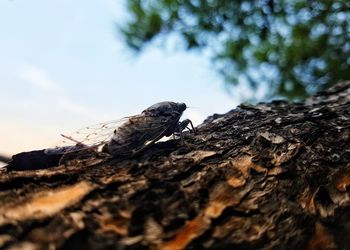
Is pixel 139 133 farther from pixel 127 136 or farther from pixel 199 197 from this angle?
pixel 199 197

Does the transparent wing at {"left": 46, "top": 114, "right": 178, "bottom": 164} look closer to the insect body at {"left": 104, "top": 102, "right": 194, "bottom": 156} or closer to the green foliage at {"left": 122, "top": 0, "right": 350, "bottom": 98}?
the insect body at {"left": 104, "top": 102, "right": 194, "bottom": 156}

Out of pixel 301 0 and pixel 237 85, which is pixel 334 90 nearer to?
pixel 301 0

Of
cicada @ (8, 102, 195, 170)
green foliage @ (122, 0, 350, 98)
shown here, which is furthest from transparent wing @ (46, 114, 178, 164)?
green foliage @ (122, 0, 350, 98)

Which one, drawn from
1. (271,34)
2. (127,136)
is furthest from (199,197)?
(271,34)

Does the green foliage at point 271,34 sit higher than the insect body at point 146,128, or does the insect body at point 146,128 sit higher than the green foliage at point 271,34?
the green foliage at point 271,34

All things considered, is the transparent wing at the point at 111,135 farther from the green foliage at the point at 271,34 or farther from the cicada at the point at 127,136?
the green foliage at the point at 271,34

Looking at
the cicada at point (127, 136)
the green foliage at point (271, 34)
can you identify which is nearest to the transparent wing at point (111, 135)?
the cicada at point (127, 136)
